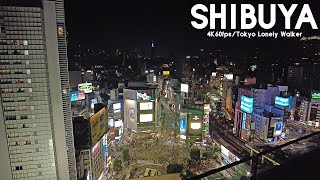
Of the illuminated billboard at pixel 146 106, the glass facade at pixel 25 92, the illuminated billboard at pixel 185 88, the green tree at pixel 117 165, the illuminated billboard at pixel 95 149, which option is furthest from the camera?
the illuminated billboard at pixel 185 88

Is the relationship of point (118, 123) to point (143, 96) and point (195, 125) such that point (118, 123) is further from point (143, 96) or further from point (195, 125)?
point (195, 125)

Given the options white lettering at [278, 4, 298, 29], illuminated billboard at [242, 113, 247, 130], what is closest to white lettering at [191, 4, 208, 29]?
white lettering at [278, 4, 298, 29]

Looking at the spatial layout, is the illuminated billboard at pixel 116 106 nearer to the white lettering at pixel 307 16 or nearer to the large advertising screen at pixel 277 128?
the large advertising screen at pixel 277 128

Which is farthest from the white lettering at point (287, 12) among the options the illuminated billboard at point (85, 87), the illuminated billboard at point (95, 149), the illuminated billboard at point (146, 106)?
the illuminated billboard at point (85, 87)

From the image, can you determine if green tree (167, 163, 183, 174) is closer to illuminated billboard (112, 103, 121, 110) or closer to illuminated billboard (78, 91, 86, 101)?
illuminated billboard (112, 103, 121, 110)

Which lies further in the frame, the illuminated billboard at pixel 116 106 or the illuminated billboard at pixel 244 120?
the illuminated billboard at pixel 116 106

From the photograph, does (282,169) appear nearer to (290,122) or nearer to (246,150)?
(246,150)

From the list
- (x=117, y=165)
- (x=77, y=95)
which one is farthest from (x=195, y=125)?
(x=77, y=95)
